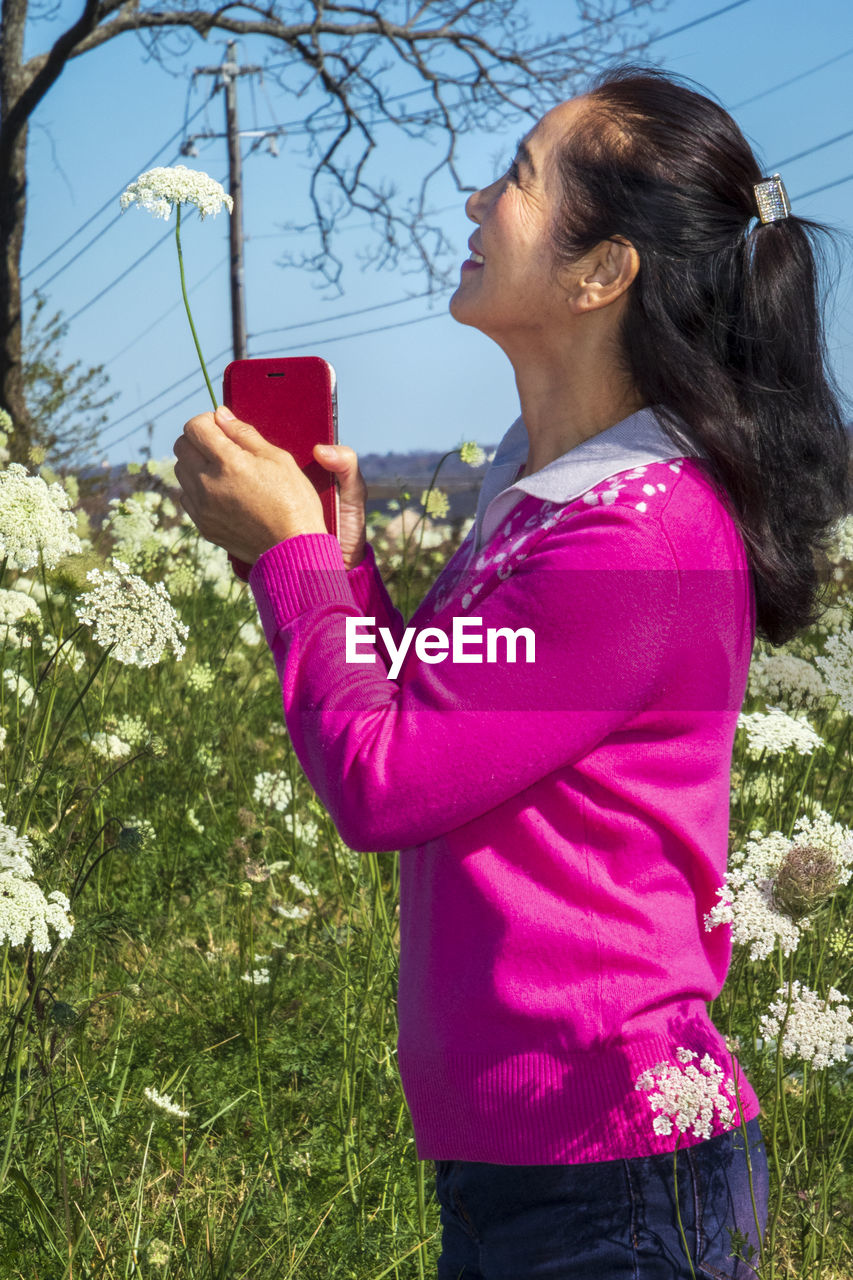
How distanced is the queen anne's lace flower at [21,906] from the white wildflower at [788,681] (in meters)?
1.54

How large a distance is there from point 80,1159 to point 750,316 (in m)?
1.64

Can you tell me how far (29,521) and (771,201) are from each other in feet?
3.67

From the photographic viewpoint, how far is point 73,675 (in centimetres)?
321

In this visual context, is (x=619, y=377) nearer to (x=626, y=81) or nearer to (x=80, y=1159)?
(x=626, y=81)

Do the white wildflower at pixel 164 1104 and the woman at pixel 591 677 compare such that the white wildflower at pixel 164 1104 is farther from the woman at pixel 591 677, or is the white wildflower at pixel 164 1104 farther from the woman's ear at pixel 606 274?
the woman's ear at pixel 606 274

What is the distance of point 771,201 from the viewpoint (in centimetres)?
138

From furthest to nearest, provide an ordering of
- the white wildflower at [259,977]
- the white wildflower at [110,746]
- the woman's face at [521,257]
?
the white wildflower at [110,746], the white wildflower at [259,977], the woman's face at [521,257]

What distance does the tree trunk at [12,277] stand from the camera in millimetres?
13469

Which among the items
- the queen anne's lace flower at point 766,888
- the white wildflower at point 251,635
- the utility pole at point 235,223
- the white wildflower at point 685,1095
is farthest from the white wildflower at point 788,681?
the utility pole at point 235,223

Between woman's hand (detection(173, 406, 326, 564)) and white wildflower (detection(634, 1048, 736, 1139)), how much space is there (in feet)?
2.21

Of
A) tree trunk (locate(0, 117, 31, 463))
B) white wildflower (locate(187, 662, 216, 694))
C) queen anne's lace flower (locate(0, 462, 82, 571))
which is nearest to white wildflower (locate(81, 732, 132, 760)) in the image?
white wildflower (locate(187, 662, 216, 694))

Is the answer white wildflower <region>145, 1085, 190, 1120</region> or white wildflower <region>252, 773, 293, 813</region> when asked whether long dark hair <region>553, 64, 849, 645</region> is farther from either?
white wildflower <region>252, 773, 293, 813</region>

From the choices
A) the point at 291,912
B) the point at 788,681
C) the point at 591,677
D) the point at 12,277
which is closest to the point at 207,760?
the point at 291,912

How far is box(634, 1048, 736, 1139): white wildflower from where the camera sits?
1.16 metres
